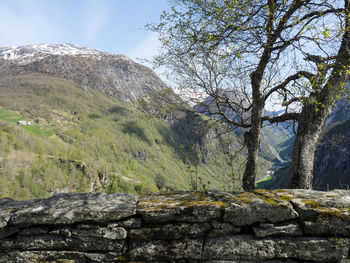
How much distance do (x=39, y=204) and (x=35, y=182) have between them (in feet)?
537

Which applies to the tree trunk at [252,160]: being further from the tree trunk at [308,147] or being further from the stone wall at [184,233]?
the stone wall at [184,233]

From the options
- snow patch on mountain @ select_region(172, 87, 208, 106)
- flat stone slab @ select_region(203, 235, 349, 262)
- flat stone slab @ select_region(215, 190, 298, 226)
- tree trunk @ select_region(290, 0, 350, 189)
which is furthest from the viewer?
snow patch on mountain @ select_region(172, 87, 208, 106)

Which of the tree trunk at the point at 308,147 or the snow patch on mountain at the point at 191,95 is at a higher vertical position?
the snow patch on mountain at the point at 191,95

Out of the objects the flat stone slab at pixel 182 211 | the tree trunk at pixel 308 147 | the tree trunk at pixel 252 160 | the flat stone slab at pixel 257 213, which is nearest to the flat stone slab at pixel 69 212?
the flat stone slab at pixel 182 211

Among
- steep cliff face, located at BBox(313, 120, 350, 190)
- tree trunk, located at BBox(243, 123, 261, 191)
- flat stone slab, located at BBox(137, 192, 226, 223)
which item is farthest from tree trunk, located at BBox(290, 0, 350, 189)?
steep cliff face, located at BBox(313, 120, 350, 190)

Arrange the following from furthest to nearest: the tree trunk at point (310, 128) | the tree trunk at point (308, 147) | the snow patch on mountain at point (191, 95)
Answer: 1. the snow patch on mountain at point (191, 95)
2. the tree trunk at point (308, 147)
3. the tree trunk at point (310, 128)

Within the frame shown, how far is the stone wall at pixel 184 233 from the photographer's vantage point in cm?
410

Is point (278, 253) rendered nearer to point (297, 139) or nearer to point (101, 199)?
point (101, 199)

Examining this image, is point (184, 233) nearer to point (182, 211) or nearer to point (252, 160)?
point (182, 211)

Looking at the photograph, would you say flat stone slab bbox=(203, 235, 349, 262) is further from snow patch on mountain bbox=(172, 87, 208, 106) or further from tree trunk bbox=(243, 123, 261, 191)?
snow patch on mountain bbox=(172, 87, 208, 106)

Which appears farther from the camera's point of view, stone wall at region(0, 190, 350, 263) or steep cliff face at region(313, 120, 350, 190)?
steep cliff face at region(313, 120, 350, 190)

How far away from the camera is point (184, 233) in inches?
166

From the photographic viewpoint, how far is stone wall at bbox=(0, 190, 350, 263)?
4.10 meters

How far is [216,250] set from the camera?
4129 mm
